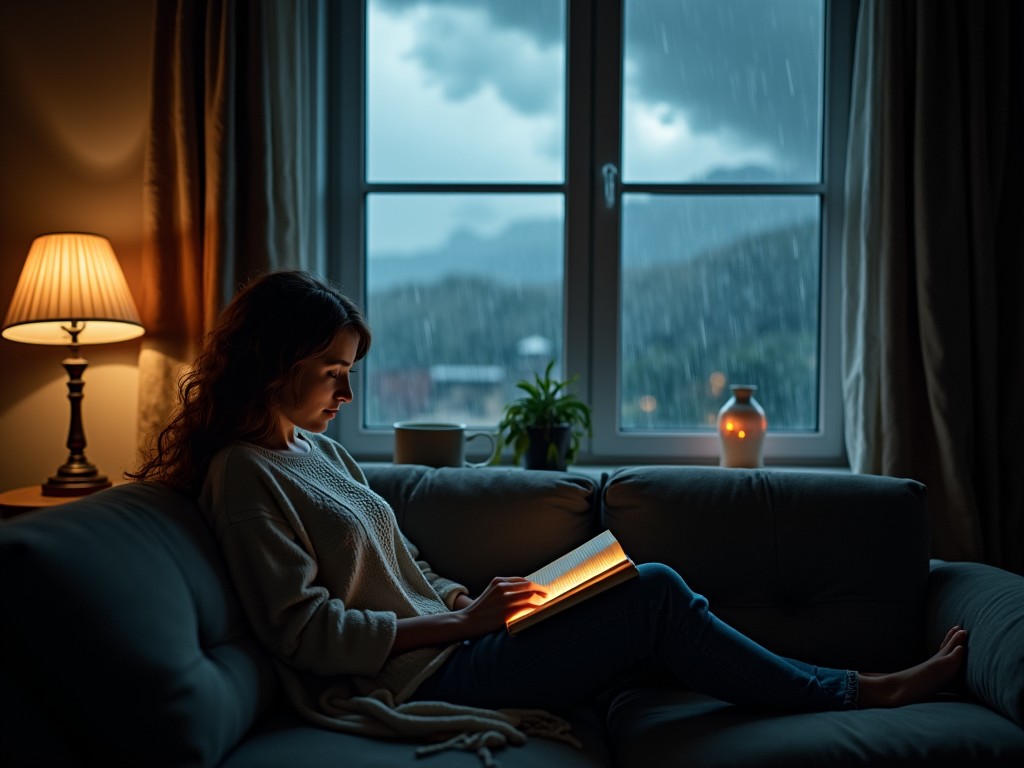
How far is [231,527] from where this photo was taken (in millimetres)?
1414

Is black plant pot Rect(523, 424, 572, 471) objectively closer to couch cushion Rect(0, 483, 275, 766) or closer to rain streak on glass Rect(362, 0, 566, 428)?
rain streak on glass Rect(362, 0, 566, 428)

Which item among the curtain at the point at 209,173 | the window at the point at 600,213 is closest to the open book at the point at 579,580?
the window at the point at 600,213

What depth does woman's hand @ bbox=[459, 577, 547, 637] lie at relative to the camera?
59.7 inches

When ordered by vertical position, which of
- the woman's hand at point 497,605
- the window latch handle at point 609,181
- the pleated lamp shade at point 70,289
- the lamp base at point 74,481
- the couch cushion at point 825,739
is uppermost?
the window latch handle at point 609,181

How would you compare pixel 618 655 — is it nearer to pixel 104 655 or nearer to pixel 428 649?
pixel 428 649

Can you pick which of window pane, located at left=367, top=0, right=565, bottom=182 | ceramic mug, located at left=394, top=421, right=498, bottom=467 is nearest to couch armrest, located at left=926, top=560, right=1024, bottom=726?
ceramic mug, located at left=394, top=421, right=498, bottom=467

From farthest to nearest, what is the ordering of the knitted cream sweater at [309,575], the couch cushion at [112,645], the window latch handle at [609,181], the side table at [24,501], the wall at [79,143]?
the window latch handle at [609,181]
the wall at [79,143]
the side table at [24,501]
the knitted cream sweater at [309,575]
the couch cushion at [112,645]

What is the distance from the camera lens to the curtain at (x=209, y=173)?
7.27 feet

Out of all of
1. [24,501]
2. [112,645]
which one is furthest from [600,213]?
[112,645]

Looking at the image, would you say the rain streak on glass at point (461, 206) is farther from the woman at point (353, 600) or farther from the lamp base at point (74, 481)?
the woman at point (353, 600)

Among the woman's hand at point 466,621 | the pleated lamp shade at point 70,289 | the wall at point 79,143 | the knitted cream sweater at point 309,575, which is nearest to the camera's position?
the knitted cream sweater at point 309,575

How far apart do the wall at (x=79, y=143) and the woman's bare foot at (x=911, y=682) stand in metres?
1.97

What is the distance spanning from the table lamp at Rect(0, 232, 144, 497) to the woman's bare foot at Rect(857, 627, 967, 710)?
72.6 inches

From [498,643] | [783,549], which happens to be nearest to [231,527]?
[498,643]
